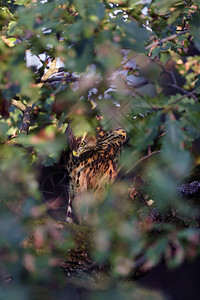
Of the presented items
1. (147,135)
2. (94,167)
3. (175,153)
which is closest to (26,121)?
(94,167)

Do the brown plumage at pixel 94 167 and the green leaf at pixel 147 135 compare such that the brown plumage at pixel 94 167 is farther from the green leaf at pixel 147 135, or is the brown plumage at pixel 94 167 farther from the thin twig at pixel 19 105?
the green leaf at pixel 147 135

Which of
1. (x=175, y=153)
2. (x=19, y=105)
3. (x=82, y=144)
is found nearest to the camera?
(x=175, y=153)

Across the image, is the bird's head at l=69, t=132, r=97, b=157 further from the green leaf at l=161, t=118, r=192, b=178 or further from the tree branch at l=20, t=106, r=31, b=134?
the green leaf at l=161, t=118, r=192, b=178

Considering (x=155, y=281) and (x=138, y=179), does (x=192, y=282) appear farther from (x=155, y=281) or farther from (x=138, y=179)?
(x=138, y=179)

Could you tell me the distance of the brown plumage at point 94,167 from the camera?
5.14ft

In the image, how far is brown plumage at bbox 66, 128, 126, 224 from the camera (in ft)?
5.14

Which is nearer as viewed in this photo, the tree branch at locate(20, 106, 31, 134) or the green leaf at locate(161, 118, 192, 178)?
the green leaf at locate(161, 118, 192, 178)

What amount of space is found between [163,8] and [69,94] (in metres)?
0.41

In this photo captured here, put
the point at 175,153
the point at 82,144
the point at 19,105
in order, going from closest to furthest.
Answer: the point at 175,153 < the point at 82,144 < the point at 19,105

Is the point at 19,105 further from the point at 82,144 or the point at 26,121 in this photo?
the point at 82,144

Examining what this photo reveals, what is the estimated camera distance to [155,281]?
81.0 inches

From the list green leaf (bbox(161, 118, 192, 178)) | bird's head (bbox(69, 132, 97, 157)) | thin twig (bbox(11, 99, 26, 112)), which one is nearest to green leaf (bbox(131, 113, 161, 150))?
green leaf (bbox(161, 118, 192, 178))

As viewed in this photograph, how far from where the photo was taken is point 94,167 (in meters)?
1.64

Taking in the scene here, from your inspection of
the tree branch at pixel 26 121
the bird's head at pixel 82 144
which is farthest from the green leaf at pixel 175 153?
the tree branch at pixel 26 121
